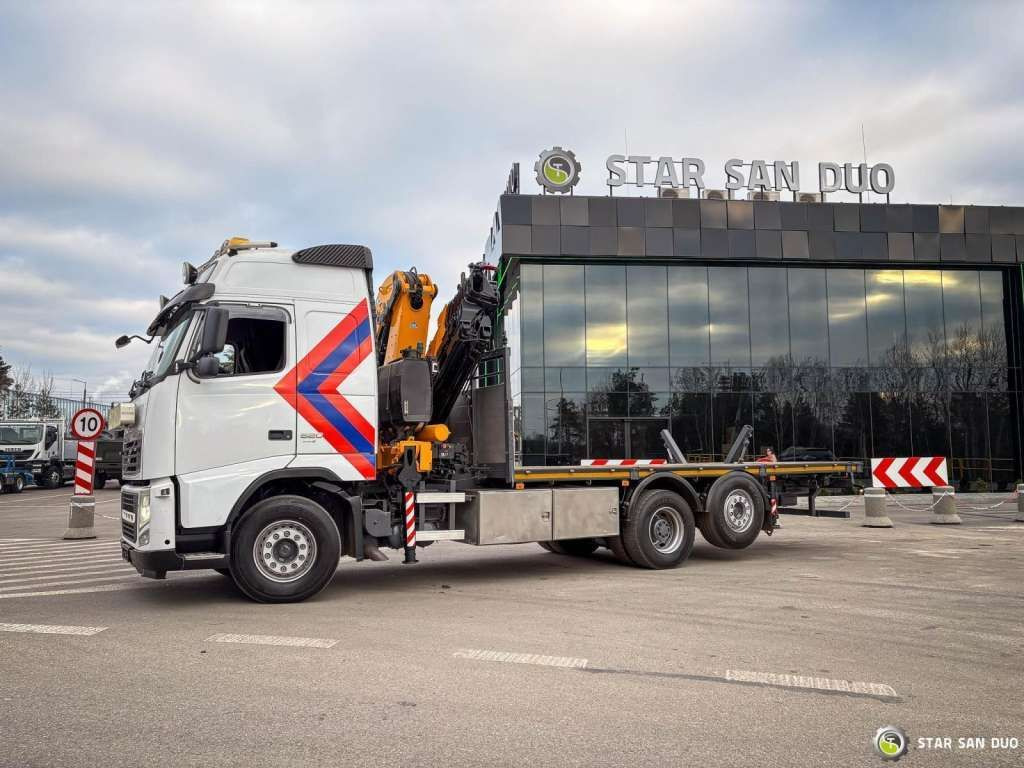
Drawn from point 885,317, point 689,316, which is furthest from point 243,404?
point 885,317

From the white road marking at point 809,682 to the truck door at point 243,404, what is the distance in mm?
4723

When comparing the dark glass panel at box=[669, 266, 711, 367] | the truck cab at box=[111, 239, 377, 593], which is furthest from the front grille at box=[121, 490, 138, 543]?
the dark glass panel at box=[669, 266, 711, 367]

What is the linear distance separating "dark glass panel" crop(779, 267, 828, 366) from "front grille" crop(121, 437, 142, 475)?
24671 millimetres

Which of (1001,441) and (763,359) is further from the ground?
(763,359)

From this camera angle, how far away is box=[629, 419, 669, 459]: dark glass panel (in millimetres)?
27891

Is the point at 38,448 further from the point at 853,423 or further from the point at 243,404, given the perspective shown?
the point at 853,423

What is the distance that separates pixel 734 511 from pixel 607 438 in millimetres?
16941

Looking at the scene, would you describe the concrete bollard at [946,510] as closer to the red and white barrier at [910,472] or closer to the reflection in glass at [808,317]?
the red and white barrier at [910,472]

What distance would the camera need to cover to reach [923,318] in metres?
29.2

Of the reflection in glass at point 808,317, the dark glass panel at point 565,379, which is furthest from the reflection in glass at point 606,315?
the reflection in glass at point 808,317

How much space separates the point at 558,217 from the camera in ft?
89.2

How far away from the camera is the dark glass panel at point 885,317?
28812mm

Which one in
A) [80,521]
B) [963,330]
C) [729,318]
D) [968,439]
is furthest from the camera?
[963,330]

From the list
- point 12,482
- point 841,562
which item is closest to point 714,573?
point 841,562
